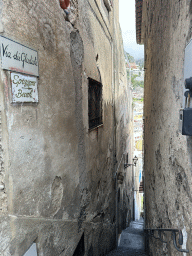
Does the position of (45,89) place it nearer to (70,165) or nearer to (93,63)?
(70,165)

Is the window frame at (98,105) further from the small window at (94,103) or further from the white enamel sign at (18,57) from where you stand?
the white enamel sign at (18,57)

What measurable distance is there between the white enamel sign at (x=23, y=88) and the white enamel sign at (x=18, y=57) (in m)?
0.04

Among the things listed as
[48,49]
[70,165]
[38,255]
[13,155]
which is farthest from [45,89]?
[38,255]

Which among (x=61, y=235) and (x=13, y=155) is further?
(x=61, y=235)

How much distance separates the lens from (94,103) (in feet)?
10.8

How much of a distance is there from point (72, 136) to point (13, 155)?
3.34 feet

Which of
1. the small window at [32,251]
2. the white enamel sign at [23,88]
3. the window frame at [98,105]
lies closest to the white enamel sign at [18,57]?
the white enamel sign at [23,88]

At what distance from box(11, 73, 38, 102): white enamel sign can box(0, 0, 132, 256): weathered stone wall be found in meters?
0.05

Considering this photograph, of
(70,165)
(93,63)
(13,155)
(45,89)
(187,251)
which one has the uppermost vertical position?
(93,63)

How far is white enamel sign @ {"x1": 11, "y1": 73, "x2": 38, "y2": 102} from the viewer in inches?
49.1

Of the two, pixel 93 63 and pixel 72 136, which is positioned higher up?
pixel 93 63

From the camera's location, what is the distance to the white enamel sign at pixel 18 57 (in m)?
1.16

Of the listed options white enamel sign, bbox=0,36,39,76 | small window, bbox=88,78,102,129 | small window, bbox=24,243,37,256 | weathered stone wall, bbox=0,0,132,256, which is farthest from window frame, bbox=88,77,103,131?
small window, bbox=24,243,37,256

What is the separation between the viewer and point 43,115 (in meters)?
1.59
